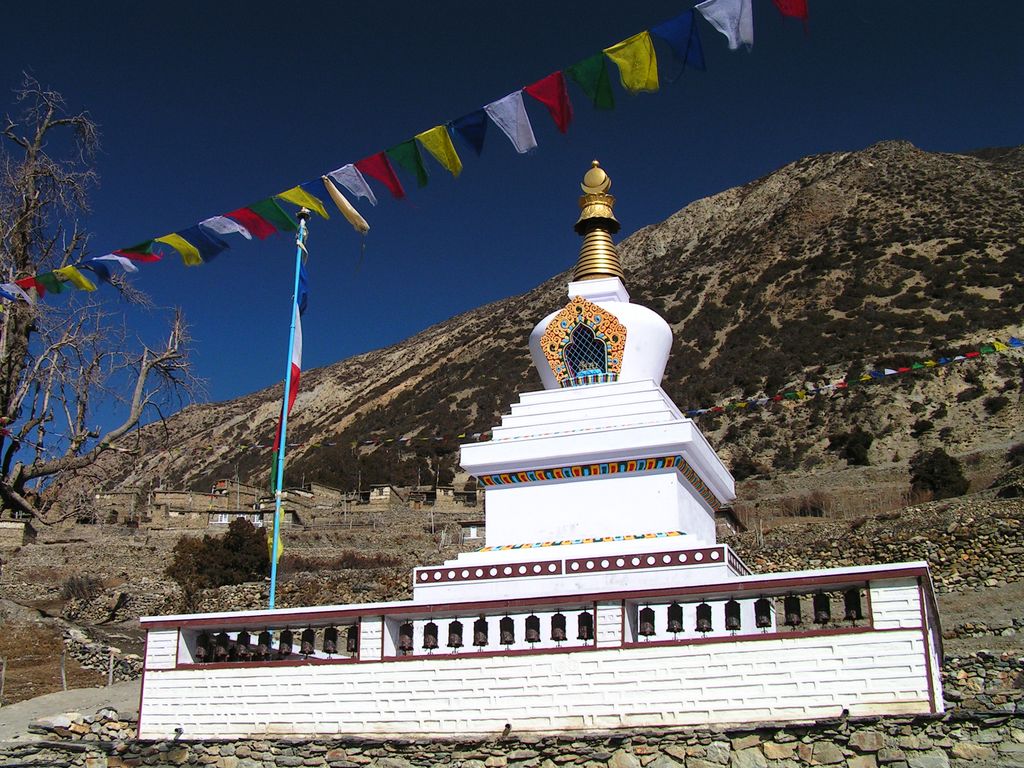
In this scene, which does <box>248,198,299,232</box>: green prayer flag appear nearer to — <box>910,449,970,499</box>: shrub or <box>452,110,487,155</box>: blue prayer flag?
<box>452,110,487,155</box>: blue prayer flag

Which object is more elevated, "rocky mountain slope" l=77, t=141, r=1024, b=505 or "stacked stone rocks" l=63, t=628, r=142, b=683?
"rocky mountain slope" l=77, t=141, r=1024, b=505

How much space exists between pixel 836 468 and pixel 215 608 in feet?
78.7

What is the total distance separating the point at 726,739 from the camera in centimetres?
815

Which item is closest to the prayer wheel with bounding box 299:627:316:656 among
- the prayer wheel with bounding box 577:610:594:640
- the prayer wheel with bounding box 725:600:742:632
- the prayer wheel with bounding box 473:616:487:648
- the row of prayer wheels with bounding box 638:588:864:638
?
the prayer wheel with bounding box 473:616:487:648

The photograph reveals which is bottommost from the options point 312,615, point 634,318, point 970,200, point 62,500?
point 312,615

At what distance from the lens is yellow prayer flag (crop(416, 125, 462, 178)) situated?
457 inches

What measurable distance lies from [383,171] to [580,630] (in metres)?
5.76

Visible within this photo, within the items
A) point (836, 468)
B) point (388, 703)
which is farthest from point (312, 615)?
point (836, 468)

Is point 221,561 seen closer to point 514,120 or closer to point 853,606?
point 514,120

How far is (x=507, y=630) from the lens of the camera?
9.50 m

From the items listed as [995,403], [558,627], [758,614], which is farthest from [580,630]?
[995,403]

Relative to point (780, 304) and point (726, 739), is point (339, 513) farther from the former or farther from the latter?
point (726, 739)

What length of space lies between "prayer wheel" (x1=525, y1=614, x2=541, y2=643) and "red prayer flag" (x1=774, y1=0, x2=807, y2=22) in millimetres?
5628

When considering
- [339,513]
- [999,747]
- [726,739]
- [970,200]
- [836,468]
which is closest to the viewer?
[999,747]
